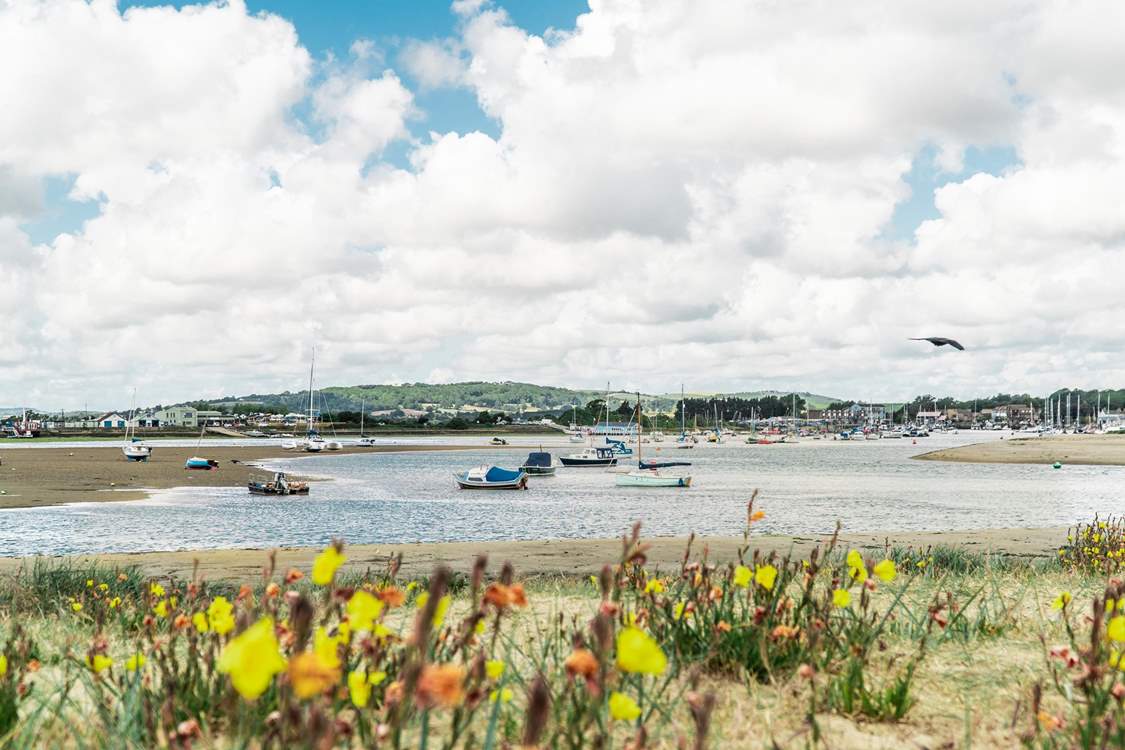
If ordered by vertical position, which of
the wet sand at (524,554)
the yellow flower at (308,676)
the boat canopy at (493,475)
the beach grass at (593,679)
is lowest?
the boat canopy at (493,475)

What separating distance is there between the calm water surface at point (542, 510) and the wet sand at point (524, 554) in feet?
16.4

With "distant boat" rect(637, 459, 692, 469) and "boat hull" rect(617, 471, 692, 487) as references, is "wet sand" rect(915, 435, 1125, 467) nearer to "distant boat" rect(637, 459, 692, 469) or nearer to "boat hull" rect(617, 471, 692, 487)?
"distant boat" rect(637, 459, 692, 469)

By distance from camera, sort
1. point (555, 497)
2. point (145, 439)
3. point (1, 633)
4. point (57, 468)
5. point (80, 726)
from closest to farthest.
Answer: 1. point (80, 726)
2. point (1, 633)
3. point (555, 497)
4. point (57, 468)
5. point (145, 439)

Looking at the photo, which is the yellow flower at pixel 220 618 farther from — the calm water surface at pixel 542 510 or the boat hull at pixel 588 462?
the boat hull at pixel 588 462

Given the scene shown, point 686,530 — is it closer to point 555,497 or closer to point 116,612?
point 555,497

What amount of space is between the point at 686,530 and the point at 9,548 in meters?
22.7

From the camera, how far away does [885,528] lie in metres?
34.7

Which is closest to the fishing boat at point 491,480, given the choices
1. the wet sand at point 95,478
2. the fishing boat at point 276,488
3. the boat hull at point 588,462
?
the fishing boat at point 276,488

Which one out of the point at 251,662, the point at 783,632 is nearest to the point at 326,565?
the point at 251,662

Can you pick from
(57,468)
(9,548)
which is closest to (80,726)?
(9,548)

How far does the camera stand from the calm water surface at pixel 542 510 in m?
31.5

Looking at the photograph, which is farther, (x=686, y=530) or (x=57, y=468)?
(x=57, y=468)

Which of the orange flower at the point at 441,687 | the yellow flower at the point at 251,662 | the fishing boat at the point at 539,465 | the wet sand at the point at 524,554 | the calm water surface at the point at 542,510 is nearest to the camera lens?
the orange flower at the point at 441,687

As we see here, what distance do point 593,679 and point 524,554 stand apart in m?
21.2
